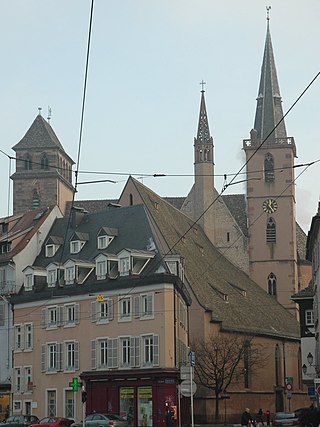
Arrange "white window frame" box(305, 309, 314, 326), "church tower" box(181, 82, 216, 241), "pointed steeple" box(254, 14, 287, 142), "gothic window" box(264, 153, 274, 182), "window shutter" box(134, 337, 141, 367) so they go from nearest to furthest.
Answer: "window shutter" box(134, 337, 141, 367) < "white window frame" box(305, 309, 314, 326) < "gothic window" box(264, 153, 274, 182) < "church tower" box(181, 82, 216, 241) < "pointed steeple" box(254, 14, 287, 142)

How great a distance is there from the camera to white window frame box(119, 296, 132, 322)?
61656mm

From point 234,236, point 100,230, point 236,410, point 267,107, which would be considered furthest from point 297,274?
point 100,230

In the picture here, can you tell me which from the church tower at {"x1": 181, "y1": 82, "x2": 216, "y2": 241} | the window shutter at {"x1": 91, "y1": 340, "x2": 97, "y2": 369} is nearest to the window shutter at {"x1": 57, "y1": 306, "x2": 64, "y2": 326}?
the window shutter at {"x1": 91, "y1": 340, "x2": 97, "y2": 369}

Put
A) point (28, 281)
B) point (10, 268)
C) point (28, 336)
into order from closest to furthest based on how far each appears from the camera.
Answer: point (28, 336) → point (28, 281) → point (10, 268)

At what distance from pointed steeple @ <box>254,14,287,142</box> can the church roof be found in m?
36.2

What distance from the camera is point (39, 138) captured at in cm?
13425

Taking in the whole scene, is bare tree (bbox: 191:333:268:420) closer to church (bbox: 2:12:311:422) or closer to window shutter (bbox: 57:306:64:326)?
church (bbox: 2:12:311:422)

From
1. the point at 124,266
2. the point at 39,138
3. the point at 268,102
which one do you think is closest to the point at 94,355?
the point at 124,266

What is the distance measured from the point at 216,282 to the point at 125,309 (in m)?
20.0

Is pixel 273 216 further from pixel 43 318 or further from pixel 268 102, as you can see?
pixel 43 318

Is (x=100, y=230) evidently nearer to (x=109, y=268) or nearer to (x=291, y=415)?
(x=109, y=268)

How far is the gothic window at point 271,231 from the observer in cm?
9819

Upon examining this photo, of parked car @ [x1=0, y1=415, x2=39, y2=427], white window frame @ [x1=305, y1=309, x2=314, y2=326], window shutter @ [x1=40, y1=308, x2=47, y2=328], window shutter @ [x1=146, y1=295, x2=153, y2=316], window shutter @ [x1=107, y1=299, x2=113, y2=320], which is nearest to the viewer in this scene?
parked car @ [x1=0, y1=415, x2=39, y2=427]

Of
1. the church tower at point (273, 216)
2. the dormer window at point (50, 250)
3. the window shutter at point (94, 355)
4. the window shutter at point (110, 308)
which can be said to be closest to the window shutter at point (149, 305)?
the window shutter at point (110, 308)
